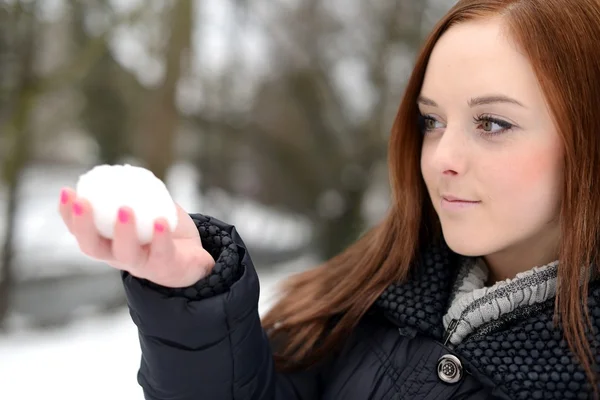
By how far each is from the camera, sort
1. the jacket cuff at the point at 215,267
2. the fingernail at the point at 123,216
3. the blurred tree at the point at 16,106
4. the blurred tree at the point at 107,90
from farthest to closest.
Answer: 1. the blurred tree at the point at 107,90
2. the blurred tree at the point at 16,106
3. the jacket cuff at the point at 215,267
4. the fingernail at the point at 123,216

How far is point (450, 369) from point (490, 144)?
1.40 ft

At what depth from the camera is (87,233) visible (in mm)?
839

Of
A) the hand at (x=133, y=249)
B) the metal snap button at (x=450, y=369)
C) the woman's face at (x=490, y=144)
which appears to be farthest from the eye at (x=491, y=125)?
the hand at (x=133, y=249)

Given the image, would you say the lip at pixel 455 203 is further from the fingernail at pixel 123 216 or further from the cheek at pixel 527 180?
the fingernail at pixel 123 216

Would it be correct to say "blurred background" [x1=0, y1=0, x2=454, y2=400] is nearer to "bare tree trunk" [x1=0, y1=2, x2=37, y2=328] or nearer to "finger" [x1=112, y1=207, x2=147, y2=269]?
"bare tree trunk" [x1=0, y1=2, x2=37, y2=328]

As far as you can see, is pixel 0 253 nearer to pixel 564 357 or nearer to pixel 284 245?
pixel 284 245

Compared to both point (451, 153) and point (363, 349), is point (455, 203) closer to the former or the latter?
point (451, 153)

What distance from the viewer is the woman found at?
1.04m

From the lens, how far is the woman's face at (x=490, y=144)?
110 cm

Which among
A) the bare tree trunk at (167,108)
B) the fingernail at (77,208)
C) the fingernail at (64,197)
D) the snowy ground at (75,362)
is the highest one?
the fingernail at (64,197)

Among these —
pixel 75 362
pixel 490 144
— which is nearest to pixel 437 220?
pixel 490 144

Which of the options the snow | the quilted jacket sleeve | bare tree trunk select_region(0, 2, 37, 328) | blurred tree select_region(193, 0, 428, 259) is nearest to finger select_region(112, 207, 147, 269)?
the quilted jacket sleeve

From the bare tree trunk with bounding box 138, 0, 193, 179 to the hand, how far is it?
114 inches

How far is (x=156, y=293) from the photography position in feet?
3.28
